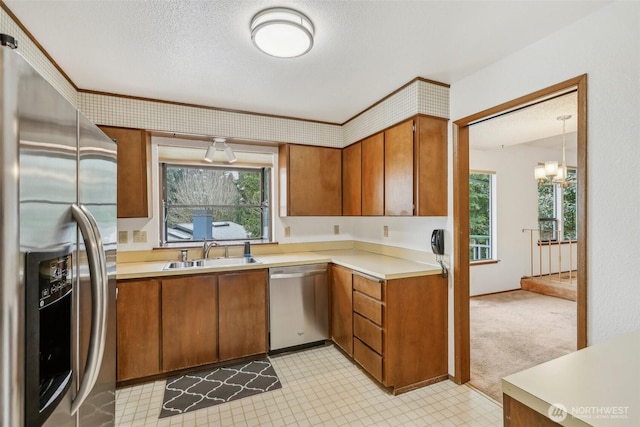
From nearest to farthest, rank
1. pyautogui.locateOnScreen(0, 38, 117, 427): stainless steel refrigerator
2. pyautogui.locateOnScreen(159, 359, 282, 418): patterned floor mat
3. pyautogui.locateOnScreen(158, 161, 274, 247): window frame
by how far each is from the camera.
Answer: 1. pyautogui.locateOnScreen(0, 38, 117, 427): stainless steel refrigerator
2. pyautogui.locateOnScreen(159, 359, 282, 418): patterned floor mat
3. pyautogui.locateOnScreen(158, 161, 274, 247): window frame

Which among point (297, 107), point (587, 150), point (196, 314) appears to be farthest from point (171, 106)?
point (587, 150)

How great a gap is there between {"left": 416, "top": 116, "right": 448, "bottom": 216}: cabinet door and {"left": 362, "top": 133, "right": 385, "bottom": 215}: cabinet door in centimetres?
46

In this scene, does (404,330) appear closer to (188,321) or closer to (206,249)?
(188,321)

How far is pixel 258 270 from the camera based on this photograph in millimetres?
2760

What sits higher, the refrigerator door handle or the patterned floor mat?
the refrigerator door handle

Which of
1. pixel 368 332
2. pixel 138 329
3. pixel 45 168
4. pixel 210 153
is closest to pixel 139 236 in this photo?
pixel 138 329

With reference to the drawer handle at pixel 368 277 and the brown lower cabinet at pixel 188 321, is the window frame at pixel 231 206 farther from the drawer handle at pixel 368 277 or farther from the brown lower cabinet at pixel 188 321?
the drawer handle at pixel 368 277

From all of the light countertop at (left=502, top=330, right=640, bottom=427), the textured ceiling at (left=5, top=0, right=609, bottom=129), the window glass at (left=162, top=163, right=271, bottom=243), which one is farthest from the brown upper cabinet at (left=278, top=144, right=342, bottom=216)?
the light countertop at (left=502, top=330, right=640, bottom=427)

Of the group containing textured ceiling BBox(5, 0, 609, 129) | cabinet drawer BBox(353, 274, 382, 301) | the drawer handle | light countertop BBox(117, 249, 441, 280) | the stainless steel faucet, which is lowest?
cabinet drawer BBox(353, 274, 382, 301)

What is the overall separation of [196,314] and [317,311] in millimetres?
1105

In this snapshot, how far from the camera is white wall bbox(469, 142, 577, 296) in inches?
189

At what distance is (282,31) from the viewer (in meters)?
1.58

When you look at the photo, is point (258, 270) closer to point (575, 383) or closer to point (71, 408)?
point (71, 408)

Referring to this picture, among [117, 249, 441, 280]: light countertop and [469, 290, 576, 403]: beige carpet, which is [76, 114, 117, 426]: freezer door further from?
[469, 290, 576, 403]: beige carpet
